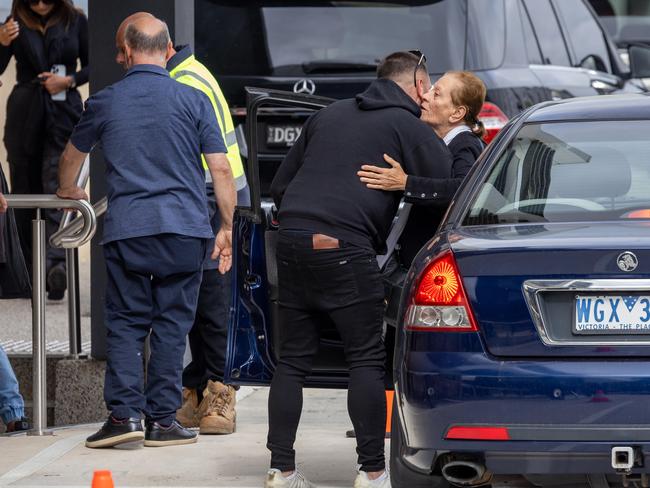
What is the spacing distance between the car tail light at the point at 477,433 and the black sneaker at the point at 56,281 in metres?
6.41

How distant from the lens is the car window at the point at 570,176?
5.46m

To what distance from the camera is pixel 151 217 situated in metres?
6.90

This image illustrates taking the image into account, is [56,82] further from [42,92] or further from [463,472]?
[463,472]

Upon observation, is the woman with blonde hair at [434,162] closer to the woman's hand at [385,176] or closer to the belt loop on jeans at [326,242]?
the woman's hand at [385,176]

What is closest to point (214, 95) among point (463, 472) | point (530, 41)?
point (463, 472)

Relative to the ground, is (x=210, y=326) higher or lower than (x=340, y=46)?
lower

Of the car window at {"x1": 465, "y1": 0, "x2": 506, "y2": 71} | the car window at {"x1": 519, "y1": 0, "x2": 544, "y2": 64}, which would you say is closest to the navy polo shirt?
the car window at {"x1": 465, "y1": 0, "x2": 506, "y2": 71}

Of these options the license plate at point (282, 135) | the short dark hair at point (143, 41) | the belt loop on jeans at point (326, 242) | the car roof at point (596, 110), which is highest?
the short dark hair at point (143, 41)

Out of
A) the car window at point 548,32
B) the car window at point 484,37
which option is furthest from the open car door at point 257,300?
the car window at point 548,32

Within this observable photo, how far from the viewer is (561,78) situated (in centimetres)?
1057

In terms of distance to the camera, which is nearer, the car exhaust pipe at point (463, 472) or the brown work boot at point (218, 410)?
the car exhaust pipe at point (463, 472)

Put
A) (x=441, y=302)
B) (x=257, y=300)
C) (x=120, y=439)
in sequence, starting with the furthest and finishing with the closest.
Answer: (x=120, y=439) → (x=257, y=300) → (x=441, y=302)

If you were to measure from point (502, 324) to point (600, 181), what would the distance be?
837mm

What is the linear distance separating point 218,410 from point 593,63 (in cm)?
535
